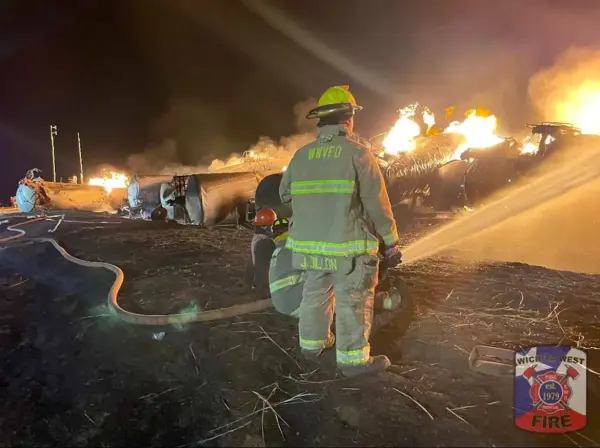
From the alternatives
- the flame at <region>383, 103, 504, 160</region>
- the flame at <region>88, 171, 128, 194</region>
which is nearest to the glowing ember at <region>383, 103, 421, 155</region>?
the flame at <region>383, 103, 504, 160</region>

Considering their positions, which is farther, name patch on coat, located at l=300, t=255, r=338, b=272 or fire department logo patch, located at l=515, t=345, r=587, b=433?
name patch on coat, located at l=300, t=255, r=338, b=272

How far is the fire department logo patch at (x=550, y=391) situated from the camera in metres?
2.60

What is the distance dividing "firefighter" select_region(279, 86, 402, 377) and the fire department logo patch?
0.91 meters

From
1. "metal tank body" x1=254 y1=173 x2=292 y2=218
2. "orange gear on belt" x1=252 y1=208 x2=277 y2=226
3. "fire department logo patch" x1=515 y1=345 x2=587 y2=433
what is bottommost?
"fire department logo patch" x1=515 y1=345 x2=587 y2=433

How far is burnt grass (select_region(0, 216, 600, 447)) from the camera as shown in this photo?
261 cm

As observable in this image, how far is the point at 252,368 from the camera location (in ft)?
11.3

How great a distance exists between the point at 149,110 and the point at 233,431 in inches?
1547

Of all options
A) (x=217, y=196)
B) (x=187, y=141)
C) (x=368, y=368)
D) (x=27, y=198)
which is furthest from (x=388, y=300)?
(x=187, y=141)

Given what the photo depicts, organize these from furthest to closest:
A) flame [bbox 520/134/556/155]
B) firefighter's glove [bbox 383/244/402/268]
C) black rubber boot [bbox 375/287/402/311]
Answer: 1. flame [bbox 520/134/556/155]
2. black rubber boot [bbox 375/287/402/311]
3. firefighter's glove [bbox 383/244/402/268]

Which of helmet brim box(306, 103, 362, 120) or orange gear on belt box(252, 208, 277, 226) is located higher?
helmet brim box(306, 103, 362, 120)

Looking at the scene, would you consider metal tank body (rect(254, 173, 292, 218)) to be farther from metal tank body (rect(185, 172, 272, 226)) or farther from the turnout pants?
metal tank body (rect(185, 172, 272, 226))

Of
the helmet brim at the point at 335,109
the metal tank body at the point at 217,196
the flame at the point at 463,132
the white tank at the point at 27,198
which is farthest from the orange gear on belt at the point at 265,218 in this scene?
the white tank at the point at 27,198

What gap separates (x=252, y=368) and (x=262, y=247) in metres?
1.65

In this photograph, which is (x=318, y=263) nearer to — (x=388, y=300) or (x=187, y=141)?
(x=388, y=300)
